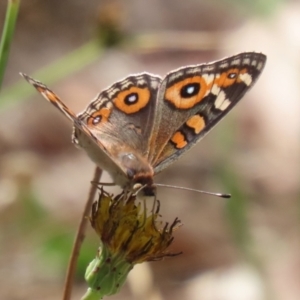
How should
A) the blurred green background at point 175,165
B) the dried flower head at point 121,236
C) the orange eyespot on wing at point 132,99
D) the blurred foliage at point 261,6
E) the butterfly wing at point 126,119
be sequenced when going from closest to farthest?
the dried flower head at point 121,236
the butterfly wing at point 126,119
the orange eyespot on wing at point 132,99
the blurred foliage at point 261,6
the blurred green background at point 175,165

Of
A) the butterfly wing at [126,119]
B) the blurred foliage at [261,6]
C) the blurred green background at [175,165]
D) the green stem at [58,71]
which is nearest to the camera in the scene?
the butterfly wing at [126,119]

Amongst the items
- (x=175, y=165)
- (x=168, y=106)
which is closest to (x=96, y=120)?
(x=168, y=106)

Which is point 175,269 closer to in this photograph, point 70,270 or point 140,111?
point 140,111

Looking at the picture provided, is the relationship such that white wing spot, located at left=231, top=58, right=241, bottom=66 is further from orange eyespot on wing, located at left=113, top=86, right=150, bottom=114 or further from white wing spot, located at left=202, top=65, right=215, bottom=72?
orange eyespot on wing, located at left=113, top=86, right=150, bottom=114

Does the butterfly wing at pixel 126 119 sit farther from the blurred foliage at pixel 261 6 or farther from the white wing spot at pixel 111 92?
the blurred foliage at pixel 261 6

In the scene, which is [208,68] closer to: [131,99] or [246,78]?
[246,78]


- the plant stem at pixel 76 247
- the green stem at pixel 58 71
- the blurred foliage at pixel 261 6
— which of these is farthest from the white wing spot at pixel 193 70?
the blurred foliage at pixel 261 6

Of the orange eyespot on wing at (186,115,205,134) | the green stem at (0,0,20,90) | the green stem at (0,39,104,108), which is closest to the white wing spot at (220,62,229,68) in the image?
the orange eyespot on wing at (186,115,205,134)

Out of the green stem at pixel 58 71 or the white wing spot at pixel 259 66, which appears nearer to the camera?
the white wing spot at pixel 259 66
